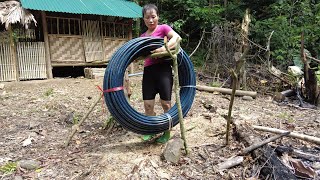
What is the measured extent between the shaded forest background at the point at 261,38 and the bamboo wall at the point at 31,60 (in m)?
5.16

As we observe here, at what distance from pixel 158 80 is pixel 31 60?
7871 mm

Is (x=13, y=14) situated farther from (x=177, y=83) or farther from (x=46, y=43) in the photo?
(x=177, y=83)

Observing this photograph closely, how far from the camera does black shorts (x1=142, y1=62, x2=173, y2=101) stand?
348 cm

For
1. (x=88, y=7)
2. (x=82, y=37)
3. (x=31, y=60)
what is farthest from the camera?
(x=82, y=37)

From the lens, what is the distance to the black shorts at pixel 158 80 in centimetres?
348

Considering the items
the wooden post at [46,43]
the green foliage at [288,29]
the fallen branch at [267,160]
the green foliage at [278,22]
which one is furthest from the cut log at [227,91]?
the wooden post at [46,43]

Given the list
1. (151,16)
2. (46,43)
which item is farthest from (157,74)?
(46,43)

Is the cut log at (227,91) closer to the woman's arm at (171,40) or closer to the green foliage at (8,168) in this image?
the woman's arm at (171,40)

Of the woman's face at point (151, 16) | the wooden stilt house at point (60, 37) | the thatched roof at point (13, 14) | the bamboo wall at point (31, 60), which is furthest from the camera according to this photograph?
the bamboo wall at point (31, 60)

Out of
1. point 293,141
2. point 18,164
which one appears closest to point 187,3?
point 293,141

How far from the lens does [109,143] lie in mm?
3887

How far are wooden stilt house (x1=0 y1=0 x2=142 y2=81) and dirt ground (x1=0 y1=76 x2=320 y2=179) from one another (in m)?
3.36

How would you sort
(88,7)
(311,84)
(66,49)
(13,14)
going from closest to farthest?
(311,84) → (13,14) → (88,7) → (66,49)

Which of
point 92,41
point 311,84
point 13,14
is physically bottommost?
point 311,84
